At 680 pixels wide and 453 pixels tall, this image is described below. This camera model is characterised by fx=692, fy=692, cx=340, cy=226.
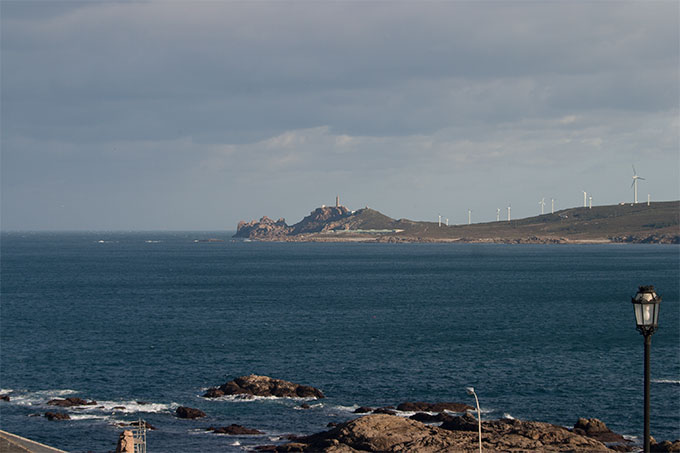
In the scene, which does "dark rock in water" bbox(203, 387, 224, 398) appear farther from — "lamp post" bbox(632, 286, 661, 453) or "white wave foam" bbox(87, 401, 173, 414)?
"lamp post" bbox(632, 286, 661, 453)

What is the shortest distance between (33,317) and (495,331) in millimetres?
77729

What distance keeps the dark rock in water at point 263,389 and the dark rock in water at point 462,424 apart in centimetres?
1566

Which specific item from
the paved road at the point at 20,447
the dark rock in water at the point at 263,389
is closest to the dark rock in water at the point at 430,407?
the dark rock in water at the point at 263,389

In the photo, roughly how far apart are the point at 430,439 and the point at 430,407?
12.9m

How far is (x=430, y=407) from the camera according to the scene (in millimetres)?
57750

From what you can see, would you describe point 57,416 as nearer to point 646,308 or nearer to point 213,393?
point 213,393

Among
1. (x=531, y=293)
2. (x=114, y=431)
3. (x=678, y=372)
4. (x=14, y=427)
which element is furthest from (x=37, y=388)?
(x=531, y=293)

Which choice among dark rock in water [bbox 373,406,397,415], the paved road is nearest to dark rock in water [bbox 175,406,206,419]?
dark rock in water [bbox 373,406,397,415]

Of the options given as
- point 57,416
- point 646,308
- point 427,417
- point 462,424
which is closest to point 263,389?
point 427,417

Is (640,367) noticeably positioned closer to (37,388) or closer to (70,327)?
(37,388)

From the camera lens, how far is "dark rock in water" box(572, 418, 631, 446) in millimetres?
48969

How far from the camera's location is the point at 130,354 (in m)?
85.2

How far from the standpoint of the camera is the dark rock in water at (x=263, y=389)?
207 ft

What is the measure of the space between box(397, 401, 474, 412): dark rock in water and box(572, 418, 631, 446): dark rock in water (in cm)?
999
